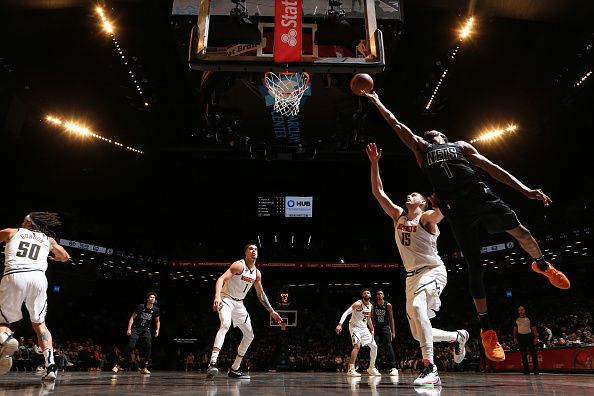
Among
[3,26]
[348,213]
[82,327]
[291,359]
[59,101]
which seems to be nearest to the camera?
[3,26]

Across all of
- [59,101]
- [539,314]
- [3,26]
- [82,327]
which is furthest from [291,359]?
[3,26]

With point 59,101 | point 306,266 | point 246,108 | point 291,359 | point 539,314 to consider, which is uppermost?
point 59,101

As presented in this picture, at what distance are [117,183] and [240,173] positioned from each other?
5669 mm

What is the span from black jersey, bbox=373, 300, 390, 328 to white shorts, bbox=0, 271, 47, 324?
750 centimetres

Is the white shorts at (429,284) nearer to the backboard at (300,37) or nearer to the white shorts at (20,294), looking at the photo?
the backboard at (300,37)

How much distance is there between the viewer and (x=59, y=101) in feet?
51.4

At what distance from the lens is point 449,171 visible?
15.6ft

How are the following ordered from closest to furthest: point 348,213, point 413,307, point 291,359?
point 413,307 → point 291,359 → point 348,213

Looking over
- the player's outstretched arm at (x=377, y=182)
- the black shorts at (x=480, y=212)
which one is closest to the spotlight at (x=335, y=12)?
the player's outstretched arm at (x=377, y=182)

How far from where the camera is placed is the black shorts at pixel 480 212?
4578mm

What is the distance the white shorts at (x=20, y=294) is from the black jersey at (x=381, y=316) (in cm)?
750

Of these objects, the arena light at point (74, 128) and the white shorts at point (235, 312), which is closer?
the white shorts at point (235, 312)

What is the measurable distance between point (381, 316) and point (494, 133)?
367 inches

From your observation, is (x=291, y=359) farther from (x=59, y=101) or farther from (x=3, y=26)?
(x=3, y=26)
